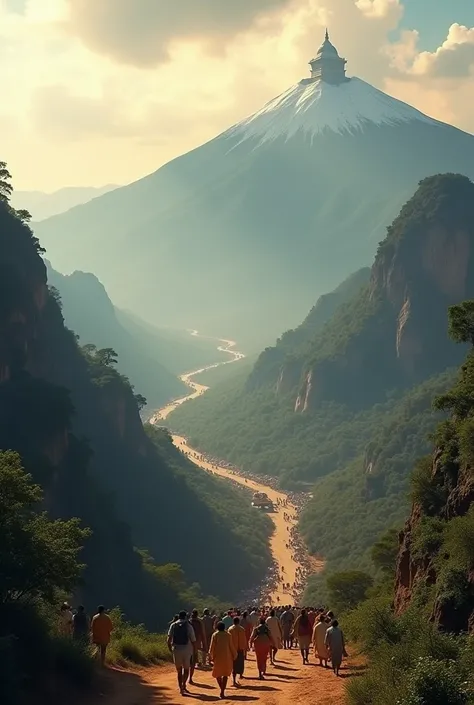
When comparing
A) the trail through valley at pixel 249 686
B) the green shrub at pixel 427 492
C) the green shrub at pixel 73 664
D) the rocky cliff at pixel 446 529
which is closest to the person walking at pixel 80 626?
the trail through valley at pixel 249 686

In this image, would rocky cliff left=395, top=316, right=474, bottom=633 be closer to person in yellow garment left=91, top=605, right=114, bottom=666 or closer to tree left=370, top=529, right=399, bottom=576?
person in yellow garment left=91, top=605, right=114, bottom=666

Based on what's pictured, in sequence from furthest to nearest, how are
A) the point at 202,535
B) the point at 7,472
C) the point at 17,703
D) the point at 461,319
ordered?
the point at 202,535, the point at 461,319, the point at 7,472, the point at 17,703

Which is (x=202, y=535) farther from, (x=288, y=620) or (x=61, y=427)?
(x=288, y=620)

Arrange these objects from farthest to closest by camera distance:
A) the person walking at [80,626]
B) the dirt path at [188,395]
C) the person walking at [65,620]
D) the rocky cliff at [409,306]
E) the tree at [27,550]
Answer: the dirt path at [188,395], the rocky cliff at [409,306], the person walking at [65,620], the person walking at [80,626], the tree at [27,550]

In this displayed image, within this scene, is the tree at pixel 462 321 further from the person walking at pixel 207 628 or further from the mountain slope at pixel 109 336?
the mountain slope at pixel 109 336

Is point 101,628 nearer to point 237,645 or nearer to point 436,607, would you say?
point 237,645

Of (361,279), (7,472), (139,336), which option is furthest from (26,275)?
(139,336)
